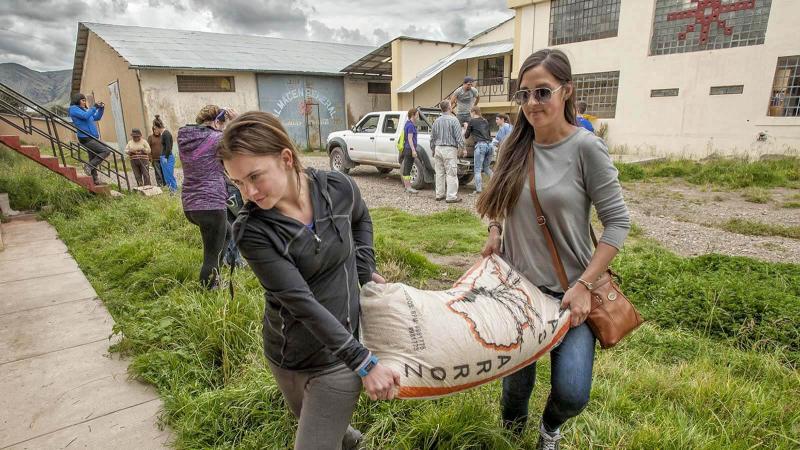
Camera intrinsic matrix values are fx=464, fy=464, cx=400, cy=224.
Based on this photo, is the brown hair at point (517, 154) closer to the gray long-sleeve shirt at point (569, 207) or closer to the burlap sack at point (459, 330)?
the gray long-sleeve shirt at point (569, 207)

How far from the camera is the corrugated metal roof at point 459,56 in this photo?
18422 millimetres

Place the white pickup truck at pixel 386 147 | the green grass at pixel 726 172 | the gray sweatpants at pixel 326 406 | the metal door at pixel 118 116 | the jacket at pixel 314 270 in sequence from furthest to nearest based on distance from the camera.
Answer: the metal door at pixel 118 116 → the white pickup truck at pixel 386 147 → the green grass at pixel 726 172 → the gray sweatpants at pixel 326 406 → the jacket at pixel 314 270

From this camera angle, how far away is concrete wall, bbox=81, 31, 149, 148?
17453 millimetres

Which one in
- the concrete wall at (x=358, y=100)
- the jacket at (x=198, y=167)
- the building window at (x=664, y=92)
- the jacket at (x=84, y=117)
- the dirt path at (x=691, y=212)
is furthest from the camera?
the concrete wall at (x=358, y=100)

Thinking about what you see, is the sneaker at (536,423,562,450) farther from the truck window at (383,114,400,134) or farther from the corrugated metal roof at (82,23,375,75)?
the corrugated metal roof at (82,23,375,75)

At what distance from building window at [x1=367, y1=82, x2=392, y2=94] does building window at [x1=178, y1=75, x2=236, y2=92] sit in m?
6.74

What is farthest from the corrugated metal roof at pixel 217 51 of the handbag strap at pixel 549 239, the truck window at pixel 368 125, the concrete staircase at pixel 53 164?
the handbag strap at pixel 549 239

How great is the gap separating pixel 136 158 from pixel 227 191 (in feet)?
24.9

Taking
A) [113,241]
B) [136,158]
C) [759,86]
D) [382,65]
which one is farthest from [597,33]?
[113,241]

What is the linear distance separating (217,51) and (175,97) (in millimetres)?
3626

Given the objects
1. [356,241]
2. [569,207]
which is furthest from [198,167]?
[569,207]

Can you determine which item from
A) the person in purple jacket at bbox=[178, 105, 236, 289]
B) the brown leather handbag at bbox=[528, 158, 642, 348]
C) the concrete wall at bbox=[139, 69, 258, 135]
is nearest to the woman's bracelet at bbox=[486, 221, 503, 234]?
the brown leather handbag at bbox=[528, 158, 642, 348]

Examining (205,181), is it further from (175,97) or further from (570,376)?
(175,97)

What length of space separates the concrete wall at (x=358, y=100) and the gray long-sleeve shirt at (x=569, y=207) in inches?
831
